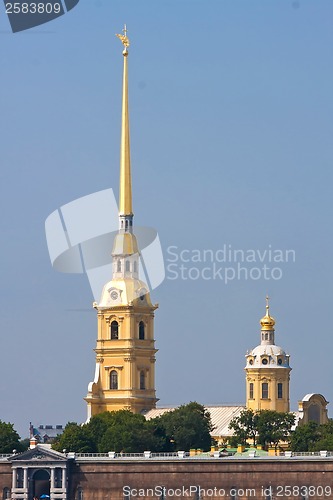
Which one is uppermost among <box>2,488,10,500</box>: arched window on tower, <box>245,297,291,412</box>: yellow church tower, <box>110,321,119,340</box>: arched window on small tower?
<box>110,321,119,340</box>: arched window on small tower

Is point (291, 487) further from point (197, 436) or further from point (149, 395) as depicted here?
point (149, 395)

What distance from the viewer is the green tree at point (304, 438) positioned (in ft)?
426

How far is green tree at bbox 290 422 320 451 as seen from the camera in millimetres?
129875

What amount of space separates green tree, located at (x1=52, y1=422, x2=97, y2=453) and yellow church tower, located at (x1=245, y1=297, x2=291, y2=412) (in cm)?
1883

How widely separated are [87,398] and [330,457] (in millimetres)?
31209

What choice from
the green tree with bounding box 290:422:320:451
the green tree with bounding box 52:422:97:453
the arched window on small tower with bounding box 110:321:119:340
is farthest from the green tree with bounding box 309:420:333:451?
the arched window on small tower with bounding box 110:321:119:340

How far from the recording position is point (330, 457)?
388 ft

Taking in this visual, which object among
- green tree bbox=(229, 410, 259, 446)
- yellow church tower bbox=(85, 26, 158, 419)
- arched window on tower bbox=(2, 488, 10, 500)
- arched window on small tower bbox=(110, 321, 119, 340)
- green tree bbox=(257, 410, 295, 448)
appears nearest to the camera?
arched window on tower bbox=(2, 488, 10, 500)

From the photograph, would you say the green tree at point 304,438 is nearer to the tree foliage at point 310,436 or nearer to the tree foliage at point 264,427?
the tree foliage at point 310,436

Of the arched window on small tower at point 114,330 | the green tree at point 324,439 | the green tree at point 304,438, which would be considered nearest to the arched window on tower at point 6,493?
the green tree at point 324,439

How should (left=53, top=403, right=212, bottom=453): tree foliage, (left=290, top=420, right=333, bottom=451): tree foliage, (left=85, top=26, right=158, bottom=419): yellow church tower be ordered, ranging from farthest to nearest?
1. (left=85, top=26, right=158, bottom=419): yellow church tower
2. (left=53, top=403, right=212, bottom=453): tree foliage
3. (left=290, top=420, right=333, bottom=451): tree foliage

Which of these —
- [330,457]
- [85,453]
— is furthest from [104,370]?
[330,457]

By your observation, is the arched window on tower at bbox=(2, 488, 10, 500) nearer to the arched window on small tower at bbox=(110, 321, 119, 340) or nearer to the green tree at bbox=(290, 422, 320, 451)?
the green tree at bbox=(290, 422, 320, 451)

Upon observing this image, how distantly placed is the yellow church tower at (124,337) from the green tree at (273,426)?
11822 mm
